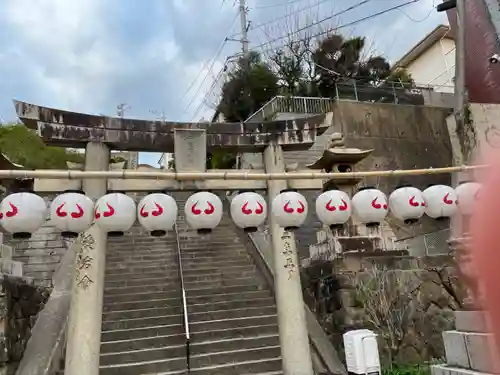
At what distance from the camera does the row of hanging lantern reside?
16.3 feet

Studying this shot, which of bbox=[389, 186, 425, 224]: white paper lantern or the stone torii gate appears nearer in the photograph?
bbox=[389, 186, 425, 224]: white paper lantern

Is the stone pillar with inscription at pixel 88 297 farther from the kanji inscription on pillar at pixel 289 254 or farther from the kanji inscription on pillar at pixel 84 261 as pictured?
the kanji inscription on pillar at pixel 289 254

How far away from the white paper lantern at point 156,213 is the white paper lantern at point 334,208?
199 centimetres

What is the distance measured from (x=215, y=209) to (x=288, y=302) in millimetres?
2172

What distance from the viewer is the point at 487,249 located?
1805 millimetres

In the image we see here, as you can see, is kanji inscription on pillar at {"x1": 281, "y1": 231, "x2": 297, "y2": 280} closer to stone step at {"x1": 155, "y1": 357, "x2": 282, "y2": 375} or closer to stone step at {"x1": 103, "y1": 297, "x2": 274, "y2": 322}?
stone step at {"x1": 155, "y1": 357, "x2": 282, "y2": 375}

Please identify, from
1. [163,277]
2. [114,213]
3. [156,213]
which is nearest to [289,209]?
[156,213]

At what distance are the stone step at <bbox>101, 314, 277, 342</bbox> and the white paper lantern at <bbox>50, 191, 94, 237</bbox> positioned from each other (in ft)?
12.6

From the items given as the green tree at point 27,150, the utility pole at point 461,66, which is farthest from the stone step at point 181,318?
the green tree at point 27,150

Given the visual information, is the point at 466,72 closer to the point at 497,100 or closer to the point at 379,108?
the point at 497,100

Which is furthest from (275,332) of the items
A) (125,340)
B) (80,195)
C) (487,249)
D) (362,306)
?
(487,249)

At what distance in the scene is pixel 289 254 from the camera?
269 inches

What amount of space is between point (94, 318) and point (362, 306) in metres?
4.98

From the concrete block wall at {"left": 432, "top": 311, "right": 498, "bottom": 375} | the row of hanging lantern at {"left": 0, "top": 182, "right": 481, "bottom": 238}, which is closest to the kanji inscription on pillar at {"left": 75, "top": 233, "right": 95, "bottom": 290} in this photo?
→ the row of hanging lantern at {"left": 0, "top": 182, "right": 481, "bottom": 238}
